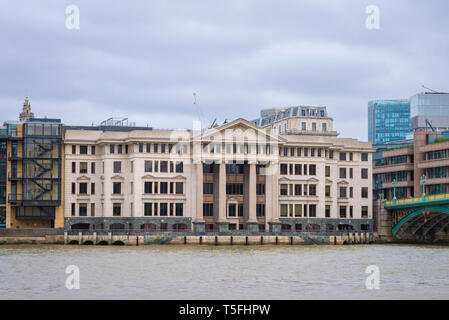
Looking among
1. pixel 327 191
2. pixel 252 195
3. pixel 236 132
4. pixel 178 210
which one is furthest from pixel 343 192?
pixel 178 210

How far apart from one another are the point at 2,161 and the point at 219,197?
3172 cm

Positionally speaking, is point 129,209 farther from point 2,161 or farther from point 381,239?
point 381,239

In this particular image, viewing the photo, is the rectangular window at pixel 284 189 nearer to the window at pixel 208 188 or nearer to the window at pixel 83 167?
the window at pixel 208 188

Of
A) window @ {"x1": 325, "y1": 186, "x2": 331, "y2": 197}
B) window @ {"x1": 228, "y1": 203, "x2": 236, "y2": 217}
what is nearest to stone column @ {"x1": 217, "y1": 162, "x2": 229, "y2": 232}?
window @ {"x1": 228, "y1": 203, "x2": 236, "y2": 217}

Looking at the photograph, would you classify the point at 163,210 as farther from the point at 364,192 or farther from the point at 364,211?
the point at 364,192

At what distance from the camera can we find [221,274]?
74.0 metres

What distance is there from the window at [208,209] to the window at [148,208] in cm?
832

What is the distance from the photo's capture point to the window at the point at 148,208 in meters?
137

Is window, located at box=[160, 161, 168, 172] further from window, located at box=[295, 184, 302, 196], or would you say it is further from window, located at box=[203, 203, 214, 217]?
window, located at box=[295, 184, 302, 196]

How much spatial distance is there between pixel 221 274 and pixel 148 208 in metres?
63.8

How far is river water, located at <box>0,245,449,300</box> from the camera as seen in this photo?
60.5m
